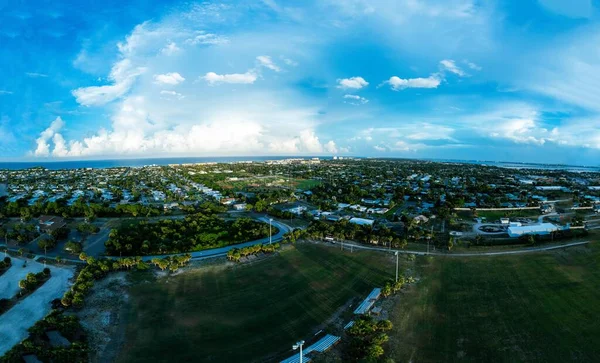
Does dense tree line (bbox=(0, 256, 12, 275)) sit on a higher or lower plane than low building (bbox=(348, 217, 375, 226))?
lower

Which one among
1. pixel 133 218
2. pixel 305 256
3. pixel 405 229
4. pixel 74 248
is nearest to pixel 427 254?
pixel 405 229

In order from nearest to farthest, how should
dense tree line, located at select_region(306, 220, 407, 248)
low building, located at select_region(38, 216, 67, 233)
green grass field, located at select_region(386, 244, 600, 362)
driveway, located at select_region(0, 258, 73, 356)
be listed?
green grass field, located at select_region(386, 244, 600, 362) → driveway, located at select_region(0, 258, 73, 356) → dense tree line, located at select_region(306, 220, 407, 248) → low building, located at select_region(38, 216, 67, 233)

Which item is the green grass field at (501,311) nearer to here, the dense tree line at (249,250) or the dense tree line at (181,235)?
the dense tree line at (249,250)

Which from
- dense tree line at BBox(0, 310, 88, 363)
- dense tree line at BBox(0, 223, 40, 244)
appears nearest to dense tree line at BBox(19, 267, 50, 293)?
dense tree line at BBox(0, 310, 88, 363)

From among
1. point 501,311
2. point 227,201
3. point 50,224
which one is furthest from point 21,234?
point 501,311

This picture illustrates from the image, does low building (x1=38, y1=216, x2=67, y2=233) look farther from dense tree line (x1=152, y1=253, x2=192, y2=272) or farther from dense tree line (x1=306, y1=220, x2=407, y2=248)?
dense tree line (x1=306, y1=220, x2=407, y2=248)

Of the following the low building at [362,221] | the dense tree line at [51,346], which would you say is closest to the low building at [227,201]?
the low building at [362,221]
